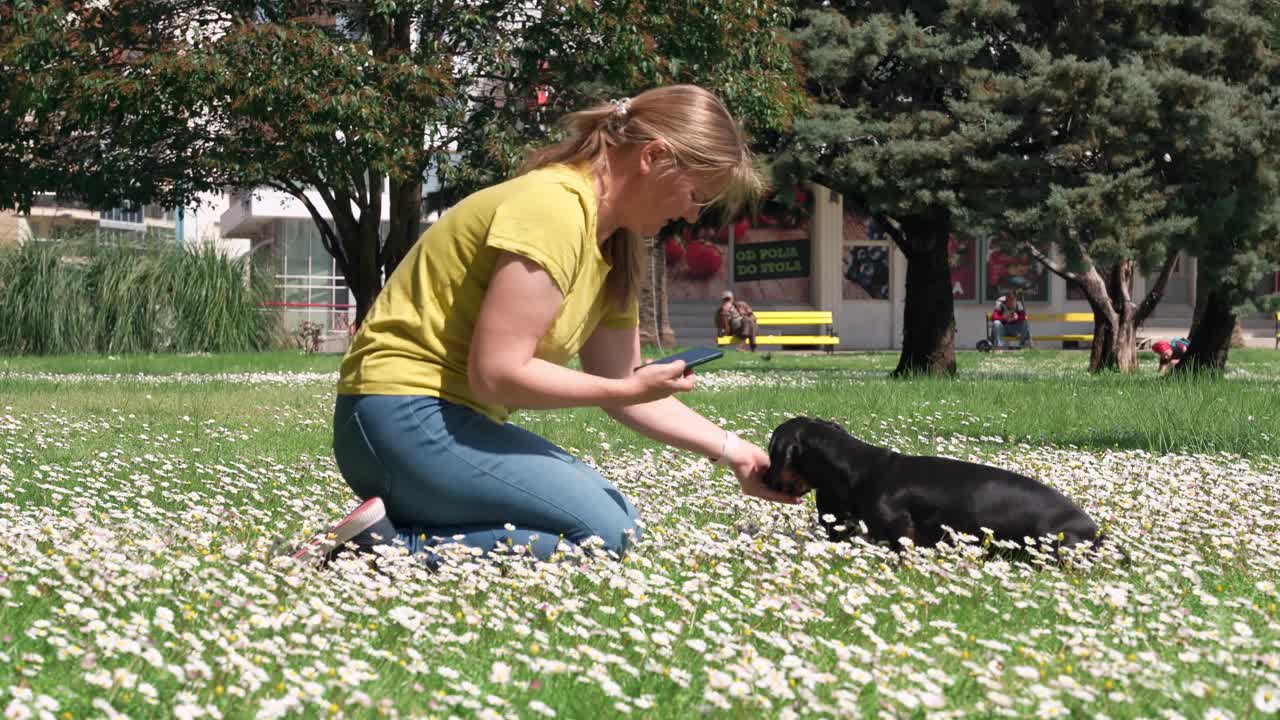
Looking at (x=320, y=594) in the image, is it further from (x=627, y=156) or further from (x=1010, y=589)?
(x=1010, y=589)

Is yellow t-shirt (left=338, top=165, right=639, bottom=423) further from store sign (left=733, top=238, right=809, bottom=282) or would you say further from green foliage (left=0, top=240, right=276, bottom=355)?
store sign (left=733, top=238, right=809, bottom=282)

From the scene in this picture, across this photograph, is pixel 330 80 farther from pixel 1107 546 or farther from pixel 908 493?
pixel 1107 546

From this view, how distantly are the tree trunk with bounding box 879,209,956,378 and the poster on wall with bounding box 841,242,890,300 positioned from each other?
2028 cm

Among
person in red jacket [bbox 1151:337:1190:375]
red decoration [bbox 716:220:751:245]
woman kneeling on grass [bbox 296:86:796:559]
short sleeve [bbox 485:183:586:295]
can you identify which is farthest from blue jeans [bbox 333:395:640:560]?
red decoration [bbox 716:220:751:245]

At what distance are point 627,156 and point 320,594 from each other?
1.59 m

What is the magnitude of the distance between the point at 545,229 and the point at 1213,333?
1789cm

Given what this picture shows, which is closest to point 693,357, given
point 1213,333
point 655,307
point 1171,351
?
point 1213,333

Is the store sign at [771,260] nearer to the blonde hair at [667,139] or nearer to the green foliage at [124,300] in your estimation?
the green foliage at [124,300]

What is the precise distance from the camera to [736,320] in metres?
32.7

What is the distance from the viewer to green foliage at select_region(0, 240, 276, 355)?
2667cm

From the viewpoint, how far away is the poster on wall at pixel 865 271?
42094 millimetres

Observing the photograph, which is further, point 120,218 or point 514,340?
point 120,218

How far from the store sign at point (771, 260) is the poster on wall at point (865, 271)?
126 cm

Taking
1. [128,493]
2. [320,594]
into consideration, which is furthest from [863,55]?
[320,594]
